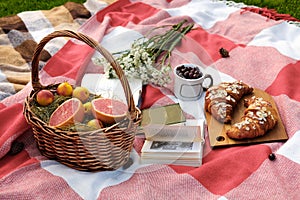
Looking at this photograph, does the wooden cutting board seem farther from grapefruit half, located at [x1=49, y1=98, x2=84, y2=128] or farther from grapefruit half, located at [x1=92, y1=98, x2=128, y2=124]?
grapefruit half, located at [x1=49, y1=98, x2=84, y2=128]

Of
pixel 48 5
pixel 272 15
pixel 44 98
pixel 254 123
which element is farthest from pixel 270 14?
pixel 44 98

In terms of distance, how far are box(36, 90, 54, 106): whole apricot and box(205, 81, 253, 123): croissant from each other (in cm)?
66

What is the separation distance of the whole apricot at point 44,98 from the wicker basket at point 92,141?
0.16 ft

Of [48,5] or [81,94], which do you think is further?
[48,5]

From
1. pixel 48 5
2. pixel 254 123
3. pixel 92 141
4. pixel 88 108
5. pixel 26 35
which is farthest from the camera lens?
pixel 48 5

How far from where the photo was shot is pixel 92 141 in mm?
1648

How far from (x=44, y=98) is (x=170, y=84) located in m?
0.64

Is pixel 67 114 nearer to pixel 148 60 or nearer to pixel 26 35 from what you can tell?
pixel 148 60

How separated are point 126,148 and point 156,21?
3.98ft

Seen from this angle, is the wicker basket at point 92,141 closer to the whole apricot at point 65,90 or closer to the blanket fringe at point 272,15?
the whole apricot at point 65,90

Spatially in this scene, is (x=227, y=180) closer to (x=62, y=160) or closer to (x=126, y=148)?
(x=126, y=148)

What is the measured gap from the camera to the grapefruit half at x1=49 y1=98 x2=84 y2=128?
67.1 inches

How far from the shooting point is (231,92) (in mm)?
2098

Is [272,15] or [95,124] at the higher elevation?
[95,124]
